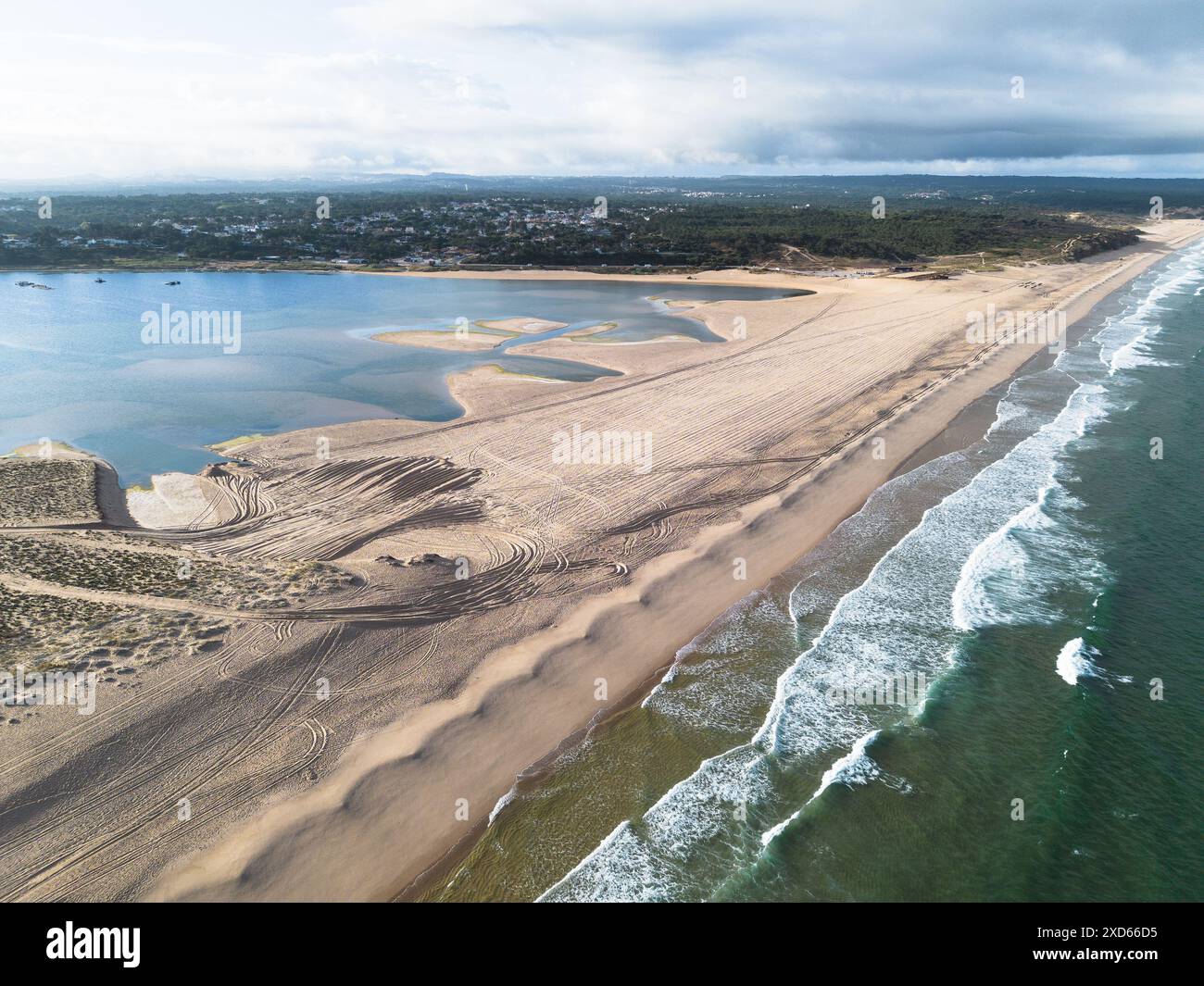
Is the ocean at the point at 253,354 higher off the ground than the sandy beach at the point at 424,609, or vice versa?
the ocean at the point at 253,354

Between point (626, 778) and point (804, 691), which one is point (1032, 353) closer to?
point (804, 691)

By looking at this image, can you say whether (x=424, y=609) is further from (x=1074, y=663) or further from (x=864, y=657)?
(x=1074, y=663)

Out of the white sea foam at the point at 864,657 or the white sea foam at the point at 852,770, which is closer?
the white sea foam at the point at 864,657

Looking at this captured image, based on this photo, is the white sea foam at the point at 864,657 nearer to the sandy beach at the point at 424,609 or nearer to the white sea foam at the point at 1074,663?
the white sea foam at the point at 1074,663

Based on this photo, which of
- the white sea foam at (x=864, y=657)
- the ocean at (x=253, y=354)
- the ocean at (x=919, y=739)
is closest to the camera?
the ocean at (x=919, y=739)

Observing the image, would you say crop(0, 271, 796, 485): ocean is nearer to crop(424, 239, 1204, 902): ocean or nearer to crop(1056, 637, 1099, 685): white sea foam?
crop(424, 239, 1204, 902): ocean

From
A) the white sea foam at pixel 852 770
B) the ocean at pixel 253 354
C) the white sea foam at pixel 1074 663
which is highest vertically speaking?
the ocean at pixel 253 354

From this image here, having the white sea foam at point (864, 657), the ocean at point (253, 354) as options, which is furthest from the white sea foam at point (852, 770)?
the ocean at point (253, 354)
